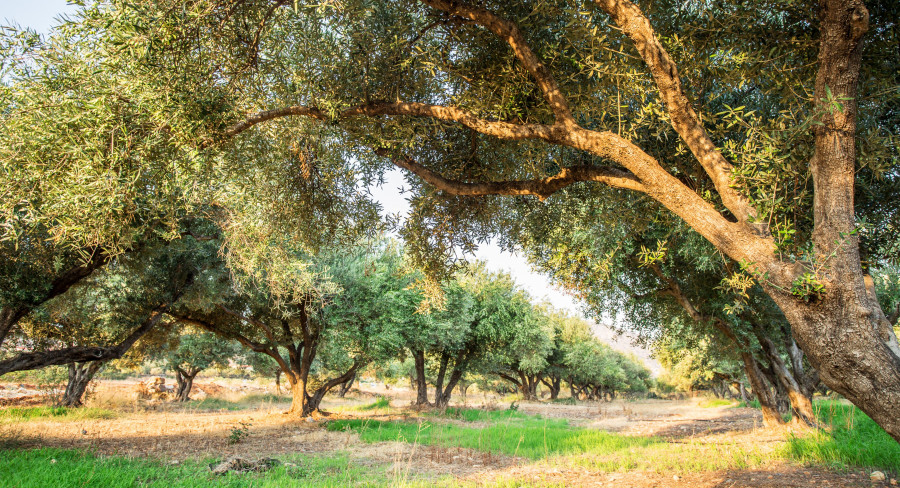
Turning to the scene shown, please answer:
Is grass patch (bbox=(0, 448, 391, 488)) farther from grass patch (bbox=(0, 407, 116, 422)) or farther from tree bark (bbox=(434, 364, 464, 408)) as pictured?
tree bark (bbox=(434, 364, 464, 408))

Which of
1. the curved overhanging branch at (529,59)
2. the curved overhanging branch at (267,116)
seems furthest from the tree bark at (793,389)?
the curved overhanging branch at (267,116)

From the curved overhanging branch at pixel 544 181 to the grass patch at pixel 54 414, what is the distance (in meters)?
22.8

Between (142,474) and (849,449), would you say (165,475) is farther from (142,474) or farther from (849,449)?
(849,449)

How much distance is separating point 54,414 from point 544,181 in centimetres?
2595

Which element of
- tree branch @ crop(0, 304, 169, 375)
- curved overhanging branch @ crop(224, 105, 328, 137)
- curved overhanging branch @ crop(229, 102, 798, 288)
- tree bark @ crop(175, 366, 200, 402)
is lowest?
tree bark @ crop(175, 366, 200, 402)

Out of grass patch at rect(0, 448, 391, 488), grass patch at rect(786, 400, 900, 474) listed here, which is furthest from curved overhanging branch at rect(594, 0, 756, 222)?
grass patch at rect(786, 400, 900, 474)

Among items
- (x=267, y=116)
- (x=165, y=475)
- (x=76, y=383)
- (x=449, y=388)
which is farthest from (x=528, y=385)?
(x=267, y=116)

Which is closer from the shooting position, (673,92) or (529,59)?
(673,92)

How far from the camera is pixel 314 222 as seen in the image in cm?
738

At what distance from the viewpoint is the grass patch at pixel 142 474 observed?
7273 mm

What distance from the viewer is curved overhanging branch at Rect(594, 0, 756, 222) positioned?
3.72 m

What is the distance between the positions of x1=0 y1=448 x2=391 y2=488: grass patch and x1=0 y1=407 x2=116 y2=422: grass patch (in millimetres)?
12050

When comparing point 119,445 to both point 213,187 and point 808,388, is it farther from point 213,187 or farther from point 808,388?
point 808,388

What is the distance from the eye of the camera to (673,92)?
374 cm
